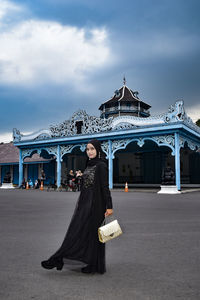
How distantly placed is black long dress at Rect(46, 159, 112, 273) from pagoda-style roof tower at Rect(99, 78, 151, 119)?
47.4m

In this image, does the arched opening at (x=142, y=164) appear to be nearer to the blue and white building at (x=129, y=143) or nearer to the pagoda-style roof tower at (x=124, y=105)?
the blue and white building at (x=129, y=143)

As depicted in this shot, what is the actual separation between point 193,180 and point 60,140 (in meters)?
14.3

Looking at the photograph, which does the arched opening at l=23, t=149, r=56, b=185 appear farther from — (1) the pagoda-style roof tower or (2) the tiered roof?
(2) the tiered roof

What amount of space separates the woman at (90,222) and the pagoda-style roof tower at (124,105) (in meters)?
47.4

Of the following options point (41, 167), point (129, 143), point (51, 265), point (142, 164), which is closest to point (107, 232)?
point (51, 265)

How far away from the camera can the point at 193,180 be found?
30734mm

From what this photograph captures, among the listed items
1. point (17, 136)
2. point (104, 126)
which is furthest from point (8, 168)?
point (104, 126)

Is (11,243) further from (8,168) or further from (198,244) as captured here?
Result: (8,168)

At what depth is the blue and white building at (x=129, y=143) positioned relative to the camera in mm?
19641

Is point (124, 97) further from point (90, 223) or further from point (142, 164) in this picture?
point (90, 223)

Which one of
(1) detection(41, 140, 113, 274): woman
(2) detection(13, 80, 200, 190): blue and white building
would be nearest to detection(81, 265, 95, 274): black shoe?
(1) detection(41, 140, 113, 274): woman

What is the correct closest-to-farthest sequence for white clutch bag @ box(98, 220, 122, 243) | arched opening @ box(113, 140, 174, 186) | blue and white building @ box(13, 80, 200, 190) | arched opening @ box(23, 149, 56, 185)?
white clutch bag @ box(98, 220, 122, 243)
blue and white building @ box(13, 80, 200, 190)
arched opening @ box(113, 140, 174, 186)
arched opening @ box(23, 149, 56, 185)

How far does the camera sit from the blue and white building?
19641 mm

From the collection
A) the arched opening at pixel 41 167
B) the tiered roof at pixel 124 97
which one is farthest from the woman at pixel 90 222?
the tiered roof at pixel 124 97
